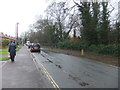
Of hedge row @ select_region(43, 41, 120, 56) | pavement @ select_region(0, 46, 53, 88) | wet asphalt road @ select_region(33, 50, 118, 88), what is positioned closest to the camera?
pavement @ select_region(0, 46, 53, 88)

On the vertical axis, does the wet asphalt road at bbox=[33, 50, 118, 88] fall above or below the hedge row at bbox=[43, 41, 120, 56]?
below

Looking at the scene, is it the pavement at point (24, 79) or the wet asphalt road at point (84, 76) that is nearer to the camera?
the pavement at point (24, 79)

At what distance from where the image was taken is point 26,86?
7223 mm

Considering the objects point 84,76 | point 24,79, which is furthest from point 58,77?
point 24,79

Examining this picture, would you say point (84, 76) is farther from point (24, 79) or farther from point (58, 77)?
point (24, 79)

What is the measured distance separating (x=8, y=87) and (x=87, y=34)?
79.6 ft

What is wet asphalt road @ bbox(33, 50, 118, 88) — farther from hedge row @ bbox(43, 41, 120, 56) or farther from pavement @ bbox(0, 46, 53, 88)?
hedge row @ bbox(43, 41, 120, 56)

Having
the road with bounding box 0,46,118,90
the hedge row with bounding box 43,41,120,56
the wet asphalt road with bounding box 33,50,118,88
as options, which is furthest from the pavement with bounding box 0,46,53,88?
the hedge row with bounding box 43,41,120,56

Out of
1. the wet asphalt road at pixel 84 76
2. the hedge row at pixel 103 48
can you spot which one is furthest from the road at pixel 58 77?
the hedge row at pixel 103 48

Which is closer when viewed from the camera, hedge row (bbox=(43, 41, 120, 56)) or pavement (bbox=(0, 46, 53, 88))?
pavement (bbox=(0, 46, 53, 88))

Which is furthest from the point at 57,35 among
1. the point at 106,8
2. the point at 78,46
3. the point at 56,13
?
the point at 106,8

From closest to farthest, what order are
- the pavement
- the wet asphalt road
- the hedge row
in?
the pavement
the wet asphalt road
the hedge row

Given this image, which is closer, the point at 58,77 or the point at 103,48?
the point at 58,77

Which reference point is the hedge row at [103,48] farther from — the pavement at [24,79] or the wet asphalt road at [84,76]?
the pavement at [24,79]
